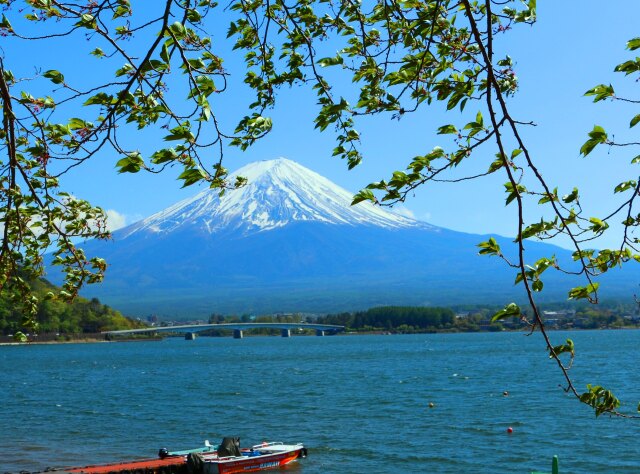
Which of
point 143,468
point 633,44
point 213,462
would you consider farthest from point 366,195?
point 213,462

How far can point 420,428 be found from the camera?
30.3m

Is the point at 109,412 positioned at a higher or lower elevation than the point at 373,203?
lower

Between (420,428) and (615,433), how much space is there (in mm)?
6492

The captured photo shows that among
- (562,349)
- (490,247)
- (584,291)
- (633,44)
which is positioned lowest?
(562,349)

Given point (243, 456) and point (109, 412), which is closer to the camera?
point (243, 456)

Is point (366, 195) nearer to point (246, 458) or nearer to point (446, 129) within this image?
point (446, 129)

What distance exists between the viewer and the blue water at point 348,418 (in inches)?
953

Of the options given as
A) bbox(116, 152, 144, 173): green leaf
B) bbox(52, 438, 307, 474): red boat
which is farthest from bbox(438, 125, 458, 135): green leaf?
bbox(52, 438, 307, 474): red boat

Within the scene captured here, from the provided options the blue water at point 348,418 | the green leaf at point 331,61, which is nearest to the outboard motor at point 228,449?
the blue water at point 348,418

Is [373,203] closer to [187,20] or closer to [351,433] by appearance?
[187,20]

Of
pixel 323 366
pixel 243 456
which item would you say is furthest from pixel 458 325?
pixel 243 456

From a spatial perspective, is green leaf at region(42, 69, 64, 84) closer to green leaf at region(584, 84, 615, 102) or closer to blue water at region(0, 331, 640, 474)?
green leaf at region(584, 84, 615, 102)

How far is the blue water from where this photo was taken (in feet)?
79.5

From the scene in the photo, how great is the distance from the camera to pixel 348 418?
33.6 meters
